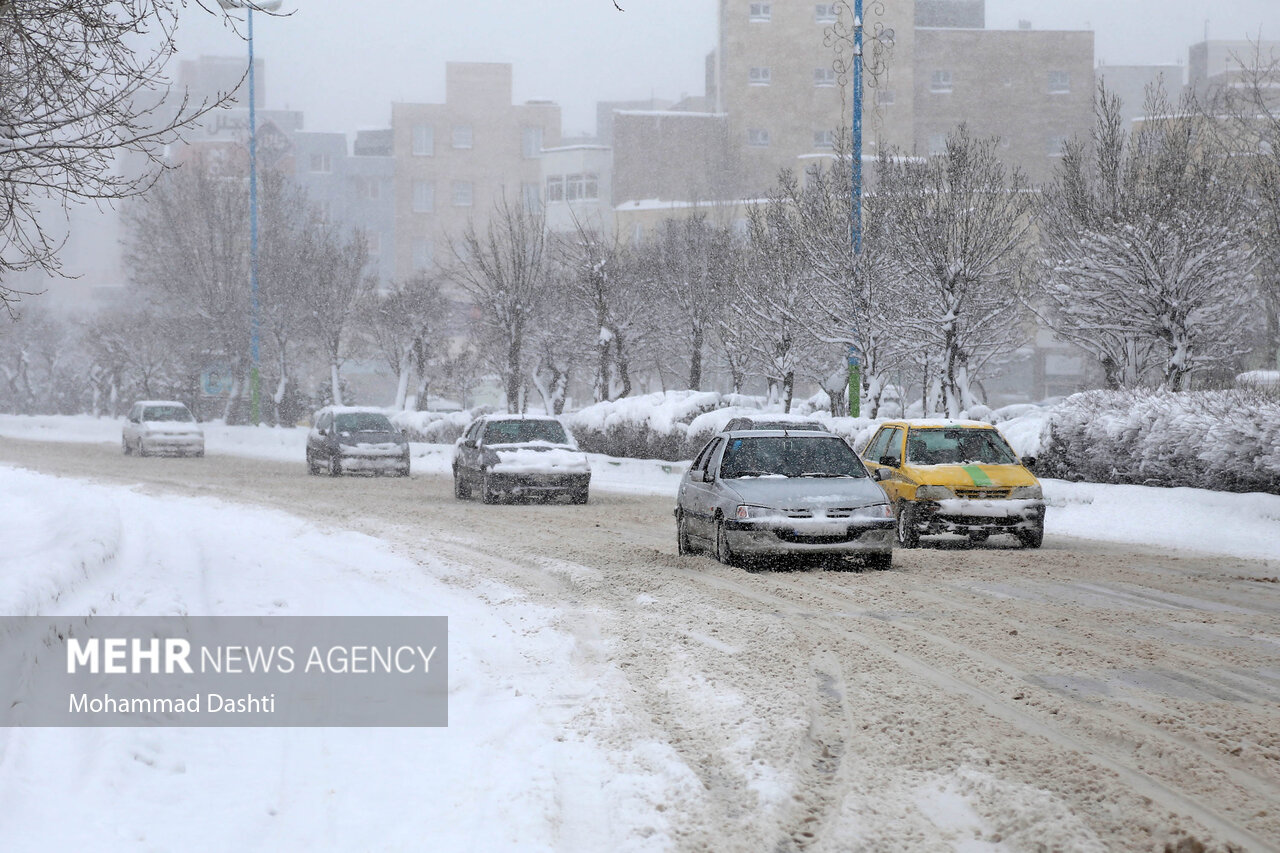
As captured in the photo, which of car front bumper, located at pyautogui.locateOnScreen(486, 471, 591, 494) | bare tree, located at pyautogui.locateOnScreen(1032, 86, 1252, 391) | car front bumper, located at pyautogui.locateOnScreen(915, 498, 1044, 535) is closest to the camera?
car front bumper, located at pyautogui.locateOnScreen(915, 498, 1044, 535)

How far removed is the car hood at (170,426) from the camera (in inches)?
1700

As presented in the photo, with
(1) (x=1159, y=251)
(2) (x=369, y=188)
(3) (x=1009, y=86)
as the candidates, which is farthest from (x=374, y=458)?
(2) (x=369, y=188)

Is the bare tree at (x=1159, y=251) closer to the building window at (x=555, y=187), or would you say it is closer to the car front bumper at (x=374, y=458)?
the car front bumper at (x=374, y=458)

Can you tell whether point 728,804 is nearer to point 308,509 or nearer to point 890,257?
point 308,509

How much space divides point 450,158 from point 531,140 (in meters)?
6.62

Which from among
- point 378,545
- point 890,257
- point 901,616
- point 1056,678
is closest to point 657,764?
point 1056,678

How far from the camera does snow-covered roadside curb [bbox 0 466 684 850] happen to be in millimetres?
5684

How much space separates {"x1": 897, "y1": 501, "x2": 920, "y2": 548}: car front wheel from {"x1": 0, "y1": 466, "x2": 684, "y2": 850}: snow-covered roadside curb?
22.0 feet

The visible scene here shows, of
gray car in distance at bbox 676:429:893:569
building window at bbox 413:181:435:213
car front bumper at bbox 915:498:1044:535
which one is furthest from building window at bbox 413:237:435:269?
gray car in distance at bbox 676:429:893:569

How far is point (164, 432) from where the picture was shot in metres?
43.1

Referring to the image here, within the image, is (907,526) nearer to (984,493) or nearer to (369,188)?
(984,493)

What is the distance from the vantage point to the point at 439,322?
57469 mm

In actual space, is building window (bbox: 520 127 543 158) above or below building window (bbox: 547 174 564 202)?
above

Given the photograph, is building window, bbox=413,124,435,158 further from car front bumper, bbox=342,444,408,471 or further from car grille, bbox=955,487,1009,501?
car grille, bbox=955,487,1009,501
